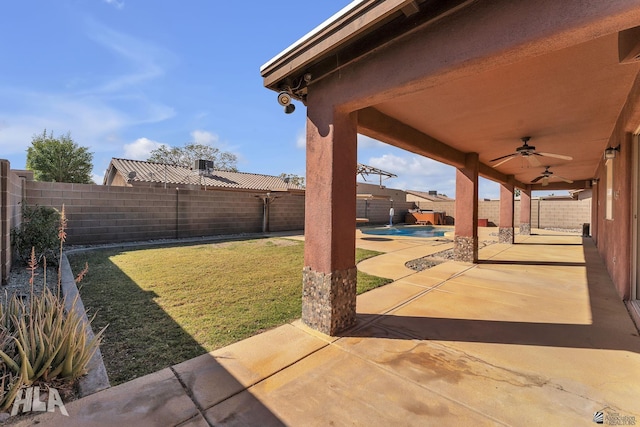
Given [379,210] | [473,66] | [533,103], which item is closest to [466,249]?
[533,103]

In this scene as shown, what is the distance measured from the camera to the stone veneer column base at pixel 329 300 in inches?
126

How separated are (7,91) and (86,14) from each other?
1086cm

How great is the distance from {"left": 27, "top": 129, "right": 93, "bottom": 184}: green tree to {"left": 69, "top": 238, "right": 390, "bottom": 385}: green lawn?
17.6 metres

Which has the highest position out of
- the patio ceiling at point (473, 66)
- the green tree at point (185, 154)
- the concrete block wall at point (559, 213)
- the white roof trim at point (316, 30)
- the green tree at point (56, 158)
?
the green tree at point (185, 154)

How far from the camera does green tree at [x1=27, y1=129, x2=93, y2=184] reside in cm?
1925

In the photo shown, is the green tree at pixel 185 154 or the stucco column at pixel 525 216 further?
the green tree at pixel 185 154

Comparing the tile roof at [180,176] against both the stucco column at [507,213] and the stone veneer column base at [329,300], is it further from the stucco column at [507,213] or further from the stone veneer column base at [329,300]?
the stone veneer column base at [329,300]

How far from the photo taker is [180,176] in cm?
1762

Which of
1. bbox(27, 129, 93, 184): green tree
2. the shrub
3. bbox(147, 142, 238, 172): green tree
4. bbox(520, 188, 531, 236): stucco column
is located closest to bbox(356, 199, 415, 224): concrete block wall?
bbox(520, 188, 531, 236): stucco column

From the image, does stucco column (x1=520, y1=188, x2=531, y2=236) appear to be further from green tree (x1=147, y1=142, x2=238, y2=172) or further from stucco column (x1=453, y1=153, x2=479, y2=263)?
green tree (x1=147, y1=142, x2=238, y2=172)

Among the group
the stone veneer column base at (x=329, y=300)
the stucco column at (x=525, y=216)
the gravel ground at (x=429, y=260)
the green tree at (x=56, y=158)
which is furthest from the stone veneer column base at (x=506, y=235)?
the green tree at (x=56, y=158)

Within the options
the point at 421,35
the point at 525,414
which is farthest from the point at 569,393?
the point at 421,35

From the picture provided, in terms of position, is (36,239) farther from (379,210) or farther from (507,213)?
(379,210)

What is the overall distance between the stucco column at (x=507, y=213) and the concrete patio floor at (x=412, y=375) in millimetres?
8296
